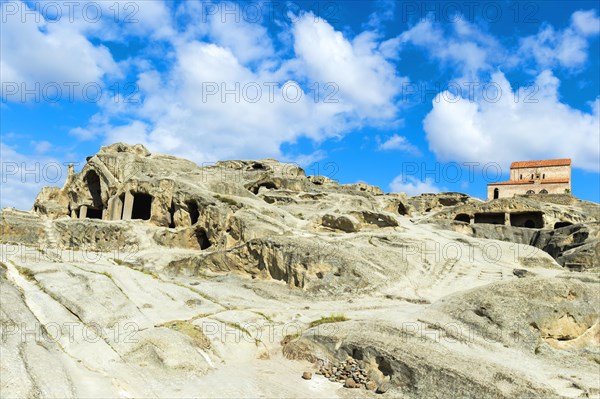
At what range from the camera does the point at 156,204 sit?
119 feet

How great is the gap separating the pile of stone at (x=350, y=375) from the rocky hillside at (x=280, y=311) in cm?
5

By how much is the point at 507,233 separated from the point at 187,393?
3897cm

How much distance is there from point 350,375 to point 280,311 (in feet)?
19.3

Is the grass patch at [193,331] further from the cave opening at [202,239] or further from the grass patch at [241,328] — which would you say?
the cave opening at [202,239]

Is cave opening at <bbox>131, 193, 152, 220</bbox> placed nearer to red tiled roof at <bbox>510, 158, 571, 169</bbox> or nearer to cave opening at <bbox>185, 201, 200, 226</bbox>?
cave opening at <bbox>185, 201, 200, 226</bbox>

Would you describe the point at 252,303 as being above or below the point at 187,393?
above

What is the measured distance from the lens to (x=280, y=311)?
65.1ft

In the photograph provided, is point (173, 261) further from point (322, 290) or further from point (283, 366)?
point (283, 366)

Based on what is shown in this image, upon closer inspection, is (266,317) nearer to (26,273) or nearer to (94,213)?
(26,273)

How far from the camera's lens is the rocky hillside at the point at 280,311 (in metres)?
12.9

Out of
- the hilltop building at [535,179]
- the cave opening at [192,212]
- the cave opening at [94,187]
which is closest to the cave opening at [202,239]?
the cave opening at [192,212]

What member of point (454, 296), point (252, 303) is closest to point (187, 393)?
point (252, 303)

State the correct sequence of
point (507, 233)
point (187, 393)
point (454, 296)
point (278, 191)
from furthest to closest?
point (278, 191), point (507, 233), point (454, 296), point (187, 393)

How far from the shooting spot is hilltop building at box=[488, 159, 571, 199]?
257ft
